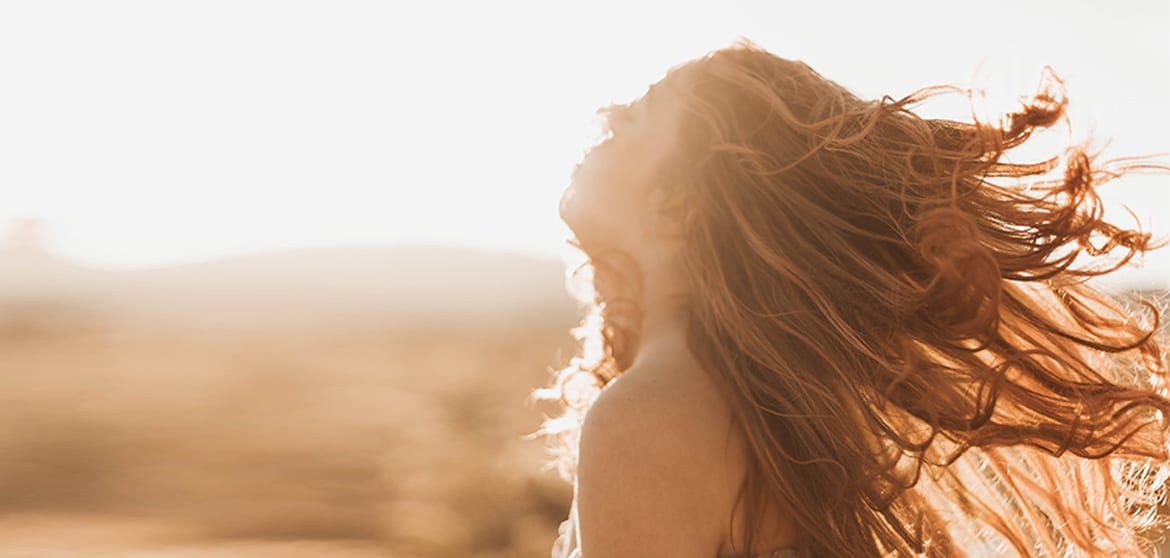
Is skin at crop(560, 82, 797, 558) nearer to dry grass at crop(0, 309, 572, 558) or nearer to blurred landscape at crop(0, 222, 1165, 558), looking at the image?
blurred landscape at crop(0, 222, 1165, 558)

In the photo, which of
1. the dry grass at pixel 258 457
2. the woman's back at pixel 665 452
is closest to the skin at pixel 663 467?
the woman's back at pixel 665 452

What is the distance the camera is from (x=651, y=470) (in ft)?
5.48

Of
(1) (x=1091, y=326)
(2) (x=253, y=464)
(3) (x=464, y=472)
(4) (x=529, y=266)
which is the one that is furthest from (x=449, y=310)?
(1) (x=1091, y=326)

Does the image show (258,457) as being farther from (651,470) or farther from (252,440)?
(651,470)

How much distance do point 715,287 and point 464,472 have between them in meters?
6.32

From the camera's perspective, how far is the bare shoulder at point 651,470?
1670 millimetres

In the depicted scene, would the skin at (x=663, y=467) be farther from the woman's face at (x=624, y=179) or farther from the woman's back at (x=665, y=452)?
the woman's face at (x=624, y=179)

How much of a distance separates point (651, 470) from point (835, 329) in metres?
0.45

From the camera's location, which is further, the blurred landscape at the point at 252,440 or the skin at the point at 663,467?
the blurred landscape at the point at 252,440

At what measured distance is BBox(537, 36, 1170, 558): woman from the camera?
1.75m

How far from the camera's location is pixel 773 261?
6.30ft

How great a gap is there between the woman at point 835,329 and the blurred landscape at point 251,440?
143cm

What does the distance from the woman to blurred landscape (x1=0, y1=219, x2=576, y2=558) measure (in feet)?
4.71

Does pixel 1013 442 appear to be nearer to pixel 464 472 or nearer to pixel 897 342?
pixel 897 342
